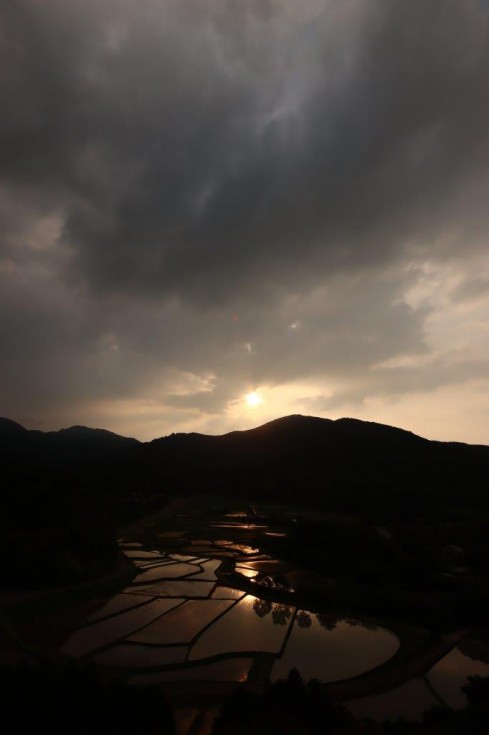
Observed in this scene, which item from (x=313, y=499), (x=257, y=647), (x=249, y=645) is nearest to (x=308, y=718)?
(x=257, y=647)

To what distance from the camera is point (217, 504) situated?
84.0 metres

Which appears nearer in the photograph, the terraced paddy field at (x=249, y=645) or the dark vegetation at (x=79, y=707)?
the dark vegetation at (x=79, y=707)

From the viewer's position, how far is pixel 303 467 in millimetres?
104875

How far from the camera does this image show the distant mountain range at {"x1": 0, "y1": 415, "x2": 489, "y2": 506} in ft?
250

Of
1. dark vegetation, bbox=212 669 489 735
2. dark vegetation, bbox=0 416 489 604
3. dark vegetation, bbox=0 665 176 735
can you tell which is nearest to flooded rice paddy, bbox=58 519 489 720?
dark vegetation, bbox=212 669 489 735

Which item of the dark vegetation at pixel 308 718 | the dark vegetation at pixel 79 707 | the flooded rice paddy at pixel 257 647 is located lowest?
the flooded rice paddy at pixel 257 647

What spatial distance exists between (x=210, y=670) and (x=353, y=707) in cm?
555

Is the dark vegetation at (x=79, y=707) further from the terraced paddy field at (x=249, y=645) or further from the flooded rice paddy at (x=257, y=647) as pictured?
the flooded rice paddy at (x=257, y=647)

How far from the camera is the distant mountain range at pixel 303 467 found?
7625 centimetres

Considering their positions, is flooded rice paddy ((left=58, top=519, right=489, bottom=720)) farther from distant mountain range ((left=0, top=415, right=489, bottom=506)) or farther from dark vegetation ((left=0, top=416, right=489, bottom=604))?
distant mountain range ((left=0, top=415, right=489, bottom=506))

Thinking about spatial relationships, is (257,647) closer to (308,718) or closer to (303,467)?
(308,718)

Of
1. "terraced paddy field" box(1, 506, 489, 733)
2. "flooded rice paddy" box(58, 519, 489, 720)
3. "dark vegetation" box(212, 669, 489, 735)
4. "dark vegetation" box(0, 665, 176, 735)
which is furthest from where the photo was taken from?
"flooded rice paddy" box(58, 519, 489, 720)

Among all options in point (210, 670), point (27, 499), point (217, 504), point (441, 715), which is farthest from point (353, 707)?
point (217, 504)

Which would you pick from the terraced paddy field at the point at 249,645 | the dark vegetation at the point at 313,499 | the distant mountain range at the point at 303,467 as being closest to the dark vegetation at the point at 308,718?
the terraced paddy field at the point at 249,645
